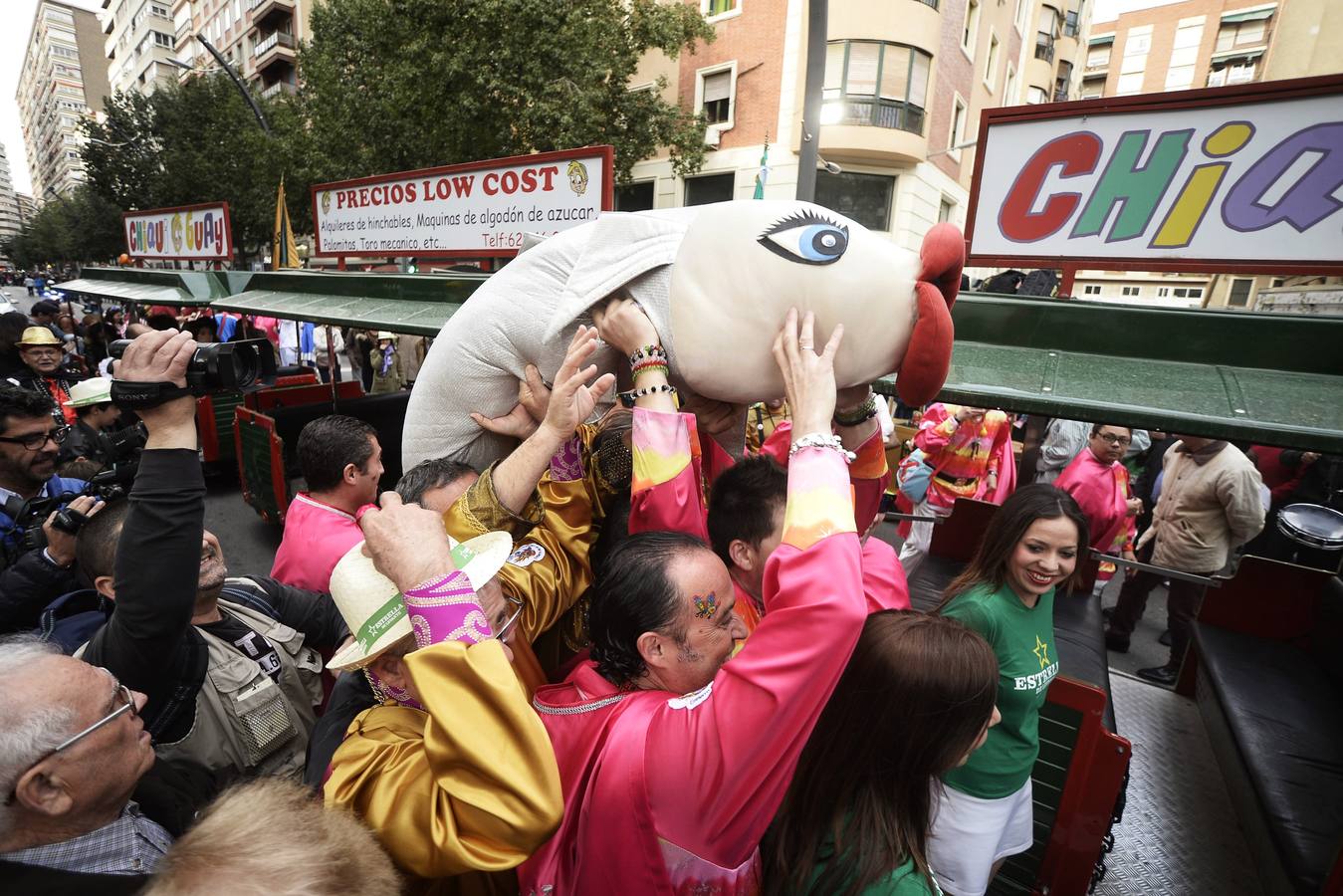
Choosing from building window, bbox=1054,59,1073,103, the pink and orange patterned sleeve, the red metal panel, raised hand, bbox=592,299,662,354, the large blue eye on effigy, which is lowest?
the red metal panel

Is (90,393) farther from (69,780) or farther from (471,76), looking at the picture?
(471,76)

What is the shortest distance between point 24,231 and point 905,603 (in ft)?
290

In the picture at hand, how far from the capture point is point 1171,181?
2.14 metres

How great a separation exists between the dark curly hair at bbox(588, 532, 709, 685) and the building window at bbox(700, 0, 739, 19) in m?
18.9

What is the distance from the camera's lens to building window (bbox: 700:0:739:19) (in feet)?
54.2

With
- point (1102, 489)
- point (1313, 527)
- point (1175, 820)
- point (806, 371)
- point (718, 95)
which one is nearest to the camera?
point (806, 371)

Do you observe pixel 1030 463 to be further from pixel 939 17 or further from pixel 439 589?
pixel 939 17

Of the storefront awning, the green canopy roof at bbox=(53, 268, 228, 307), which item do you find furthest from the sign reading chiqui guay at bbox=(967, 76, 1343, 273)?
the green canopy roof at bbox=(53, 268, 228, 307)

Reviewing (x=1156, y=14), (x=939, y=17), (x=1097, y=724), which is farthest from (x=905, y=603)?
(x=1156, y=14)

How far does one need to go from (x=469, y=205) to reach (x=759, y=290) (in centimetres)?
421

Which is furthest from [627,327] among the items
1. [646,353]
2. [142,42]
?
[142,42]

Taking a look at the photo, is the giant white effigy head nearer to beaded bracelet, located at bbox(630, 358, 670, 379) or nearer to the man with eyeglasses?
beaded bracelet, located at bbox(630, 358, 670, 379)

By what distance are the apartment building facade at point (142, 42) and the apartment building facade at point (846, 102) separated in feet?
167

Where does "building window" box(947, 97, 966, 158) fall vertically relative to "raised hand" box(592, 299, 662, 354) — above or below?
above
